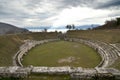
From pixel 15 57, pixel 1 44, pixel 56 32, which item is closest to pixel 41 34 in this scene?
pixel 56 32

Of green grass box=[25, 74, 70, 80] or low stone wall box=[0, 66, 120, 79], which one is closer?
low stone wall box=[0, 66, 120, 79]

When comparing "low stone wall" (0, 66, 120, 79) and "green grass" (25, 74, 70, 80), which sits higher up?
"low stone wall" (0, 66, 120, 79)

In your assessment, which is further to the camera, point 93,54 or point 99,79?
point 93,54

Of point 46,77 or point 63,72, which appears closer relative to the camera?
point 46,77

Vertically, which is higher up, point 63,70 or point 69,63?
point 63,70

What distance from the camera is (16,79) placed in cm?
757

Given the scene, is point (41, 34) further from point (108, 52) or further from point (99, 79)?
point (99, 79)

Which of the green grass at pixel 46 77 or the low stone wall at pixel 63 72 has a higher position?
the low stone wall at pixel 63 72

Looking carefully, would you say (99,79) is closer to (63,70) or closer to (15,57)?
(63,70)

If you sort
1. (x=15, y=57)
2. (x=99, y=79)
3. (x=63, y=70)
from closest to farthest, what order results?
(x=99, y=79)
(x=63, y=70)
(x=15, y=57)

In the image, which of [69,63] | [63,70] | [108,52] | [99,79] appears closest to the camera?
[99,79]

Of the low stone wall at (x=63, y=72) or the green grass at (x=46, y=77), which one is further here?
the green grass at (x=46, y=77)

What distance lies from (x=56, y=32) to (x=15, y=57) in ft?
110

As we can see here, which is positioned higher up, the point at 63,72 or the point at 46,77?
the point at 63,72
